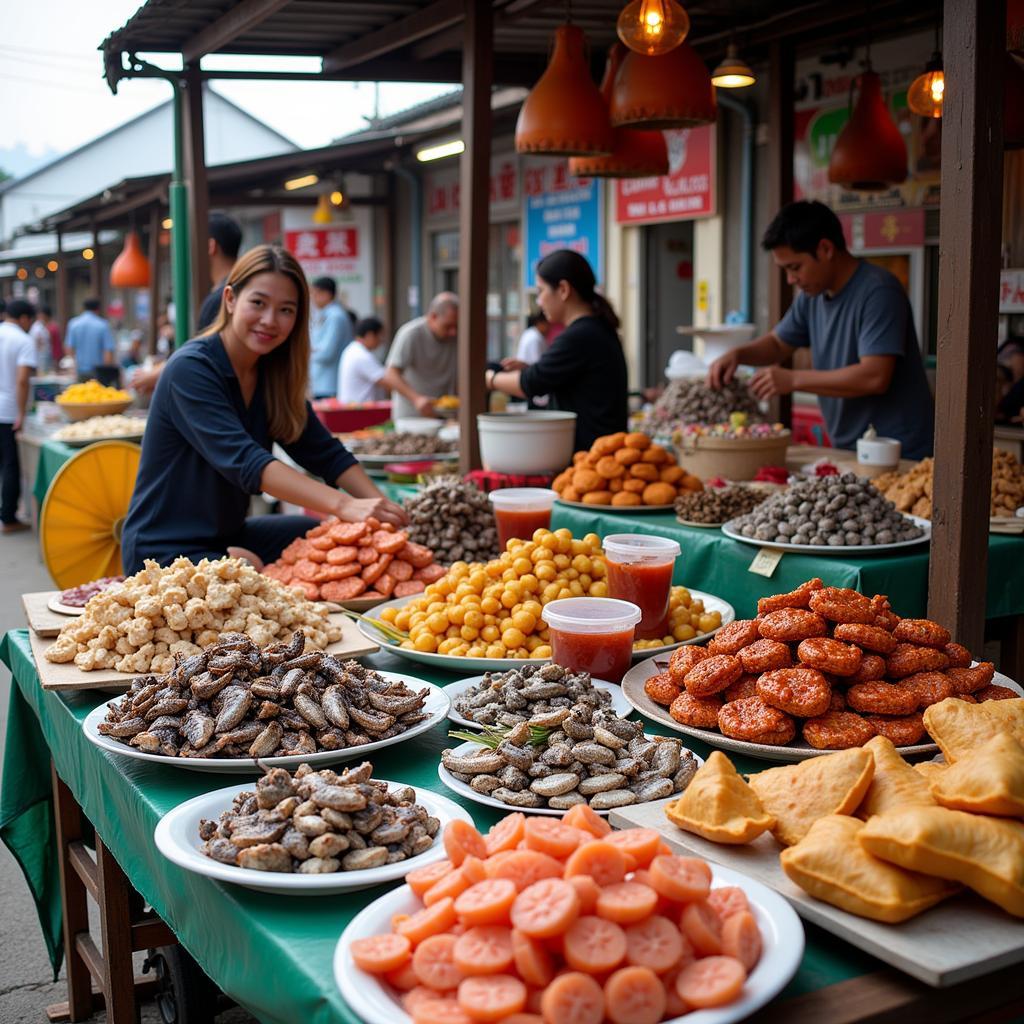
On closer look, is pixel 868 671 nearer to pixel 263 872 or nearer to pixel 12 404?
pixel 263 872

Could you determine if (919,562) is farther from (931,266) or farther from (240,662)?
(931,266)

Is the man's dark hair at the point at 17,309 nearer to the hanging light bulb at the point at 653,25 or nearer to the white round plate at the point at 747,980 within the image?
the hanging light bulb at the point at 653,25

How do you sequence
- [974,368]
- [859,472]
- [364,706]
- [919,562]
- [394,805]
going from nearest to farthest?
[394,805], [364,706], [974,368], [919,562], [859,472]

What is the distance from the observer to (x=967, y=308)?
274cm


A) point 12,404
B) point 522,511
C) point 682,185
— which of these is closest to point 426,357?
point 682,185

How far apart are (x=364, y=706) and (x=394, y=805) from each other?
0.41m

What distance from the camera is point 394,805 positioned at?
167 cm

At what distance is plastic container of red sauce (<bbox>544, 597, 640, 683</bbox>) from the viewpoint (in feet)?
7.65

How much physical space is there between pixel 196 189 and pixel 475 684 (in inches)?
229

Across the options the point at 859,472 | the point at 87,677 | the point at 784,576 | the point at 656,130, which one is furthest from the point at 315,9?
the point at 87,677

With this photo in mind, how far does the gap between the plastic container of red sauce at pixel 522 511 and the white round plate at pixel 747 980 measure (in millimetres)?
2066

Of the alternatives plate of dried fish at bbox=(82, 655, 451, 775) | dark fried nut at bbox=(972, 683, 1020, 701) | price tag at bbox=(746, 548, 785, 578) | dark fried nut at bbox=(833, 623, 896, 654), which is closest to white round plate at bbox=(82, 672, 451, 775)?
plate of dried fish at bbox=(82, 655, 451, 775)

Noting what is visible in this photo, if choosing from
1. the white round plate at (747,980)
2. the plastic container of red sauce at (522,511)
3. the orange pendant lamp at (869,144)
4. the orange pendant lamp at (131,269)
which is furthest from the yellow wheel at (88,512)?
the orange pendant lamp at (131,269)

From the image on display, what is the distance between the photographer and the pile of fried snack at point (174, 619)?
2393mm
